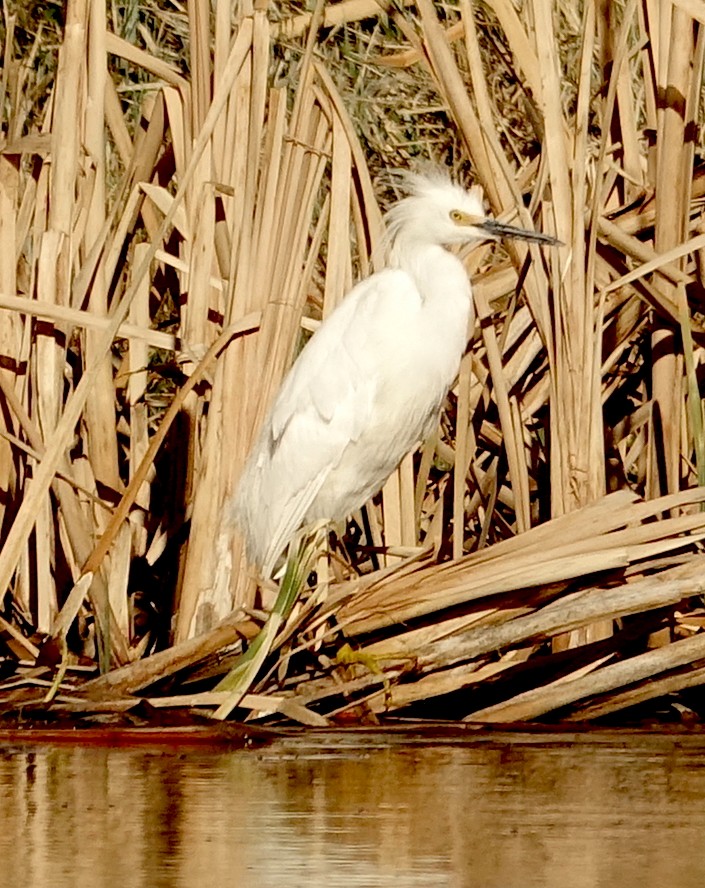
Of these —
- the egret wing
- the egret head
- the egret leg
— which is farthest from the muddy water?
the egret head

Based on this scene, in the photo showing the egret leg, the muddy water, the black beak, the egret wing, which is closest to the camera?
the muddy water

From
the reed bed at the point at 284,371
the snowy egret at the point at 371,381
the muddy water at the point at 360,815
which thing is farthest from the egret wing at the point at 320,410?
the muddy water at the point at 360,815

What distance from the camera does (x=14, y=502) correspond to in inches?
165

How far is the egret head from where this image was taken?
4.35 meters

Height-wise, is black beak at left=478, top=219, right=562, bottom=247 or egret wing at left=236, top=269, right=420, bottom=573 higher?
black beak at left=478, top=219, right=562, bottom=247

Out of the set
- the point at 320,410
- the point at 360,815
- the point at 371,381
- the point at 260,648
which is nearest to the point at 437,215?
the point at 371,381

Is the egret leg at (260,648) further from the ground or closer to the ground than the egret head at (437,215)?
closer to the ground

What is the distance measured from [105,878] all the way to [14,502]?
186 cm

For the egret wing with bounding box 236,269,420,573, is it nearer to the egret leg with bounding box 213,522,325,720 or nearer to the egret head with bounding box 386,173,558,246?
the egret head with bounding box 386,173,558,246

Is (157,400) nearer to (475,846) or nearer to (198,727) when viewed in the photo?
(198,727)

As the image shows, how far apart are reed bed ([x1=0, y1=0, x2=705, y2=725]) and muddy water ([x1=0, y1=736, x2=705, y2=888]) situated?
0.24 metres

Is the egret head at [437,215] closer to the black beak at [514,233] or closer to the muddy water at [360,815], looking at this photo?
the black beak at [514,233]

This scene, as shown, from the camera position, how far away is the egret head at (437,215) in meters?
4.35

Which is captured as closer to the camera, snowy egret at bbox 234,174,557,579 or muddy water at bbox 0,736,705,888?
muddy water at bbox 0,736,705,888
